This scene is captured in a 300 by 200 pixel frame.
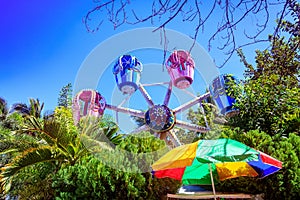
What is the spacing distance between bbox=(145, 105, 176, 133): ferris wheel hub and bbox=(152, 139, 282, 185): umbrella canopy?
434 cm

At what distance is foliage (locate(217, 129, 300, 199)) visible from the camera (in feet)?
15.5

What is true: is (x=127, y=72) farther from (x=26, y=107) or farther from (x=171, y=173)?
(x=26, y=107)

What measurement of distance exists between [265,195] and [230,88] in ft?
9.43

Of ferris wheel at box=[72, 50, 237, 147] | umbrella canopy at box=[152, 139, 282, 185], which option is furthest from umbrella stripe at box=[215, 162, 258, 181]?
ferris wheel at box=[72, 50, 237, 147]

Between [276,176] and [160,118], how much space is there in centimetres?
525

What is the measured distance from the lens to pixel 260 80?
23.1 ft

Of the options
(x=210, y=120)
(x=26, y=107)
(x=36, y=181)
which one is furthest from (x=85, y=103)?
(x=26, y=107)

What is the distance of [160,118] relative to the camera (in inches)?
382

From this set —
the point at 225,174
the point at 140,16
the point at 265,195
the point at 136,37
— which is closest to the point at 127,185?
the point at 225,174

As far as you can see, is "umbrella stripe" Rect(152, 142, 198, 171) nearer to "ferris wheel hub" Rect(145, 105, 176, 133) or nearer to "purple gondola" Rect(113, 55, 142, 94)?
"purple gondola" Rect(113, 55, 142, 94)

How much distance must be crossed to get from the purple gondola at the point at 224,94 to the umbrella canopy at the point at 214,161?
2310mm

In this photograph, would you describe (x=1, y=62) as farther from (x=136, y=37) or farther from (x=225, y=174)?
(x=225, y=174)

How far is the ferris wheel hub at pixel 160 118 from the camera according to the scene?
9.57 meters

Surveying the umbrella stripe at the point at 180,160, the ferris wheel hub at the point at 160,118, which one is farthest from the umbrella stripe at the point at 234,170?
the ferris wheel hub at the point at 160,118
